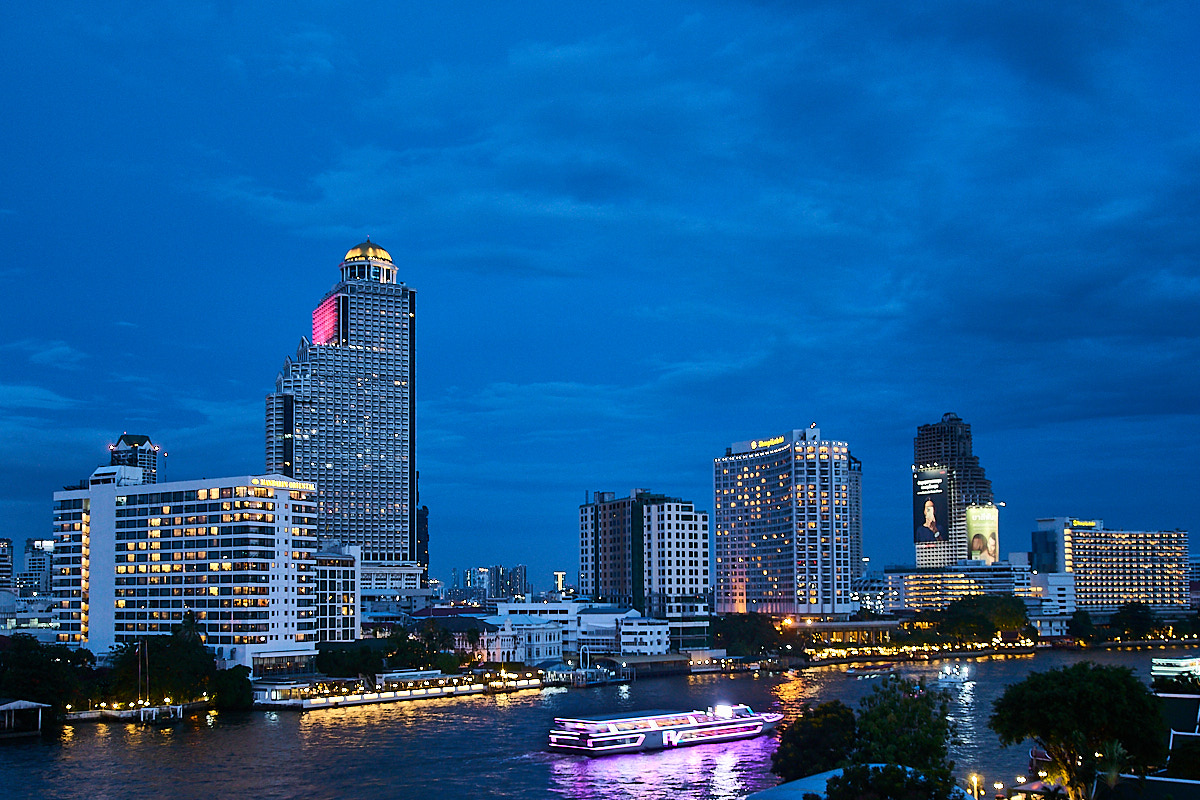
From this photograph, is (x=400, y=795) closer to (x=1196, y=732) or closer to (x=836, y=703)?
(x=836, y=703)

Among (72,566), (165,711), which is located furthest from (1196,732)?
(72,566)

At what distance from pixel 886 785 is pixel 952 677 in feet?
342

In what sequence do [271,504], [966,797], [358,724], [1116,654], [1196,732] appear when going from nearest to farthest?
1. [966,797]
2. [1196,732]
3. [358,724]
4. [271,504]
5. [1116,654]

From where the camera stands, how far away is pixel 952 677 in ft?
474

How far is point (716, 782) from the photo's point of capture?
71812mm

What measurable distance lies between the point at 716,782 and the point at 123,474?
106 m

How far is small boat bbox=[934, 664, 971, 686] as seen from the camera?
136 metres

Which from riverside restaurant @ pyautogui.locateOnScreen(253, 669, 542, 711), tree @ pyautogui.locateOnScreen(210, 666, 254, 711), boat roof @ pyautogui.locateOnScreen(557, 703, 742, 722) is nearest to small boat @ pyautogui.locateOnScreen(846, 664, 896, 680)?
riverside restaurant @ pyautogui.locateOnScreen(253, 669, 542, 711)

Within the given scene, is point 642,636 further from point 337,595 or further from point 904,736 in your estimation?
point 904,736

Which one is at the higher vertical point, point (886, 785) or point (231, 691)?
point (886, 785)

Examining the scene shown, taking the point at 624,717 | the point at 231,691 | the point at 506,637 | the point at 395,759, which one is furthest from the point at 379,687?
the point at 395,759

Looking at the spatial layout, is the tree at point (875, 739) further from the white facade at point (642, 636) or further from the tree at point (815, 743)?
the white facade at point (642, 636)

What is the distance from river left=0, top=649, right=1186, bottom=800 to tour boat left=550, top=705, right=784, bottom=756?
4.40ft

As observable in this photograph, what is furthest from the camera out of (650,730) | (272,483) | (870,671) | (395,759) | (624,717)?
(870,671)
